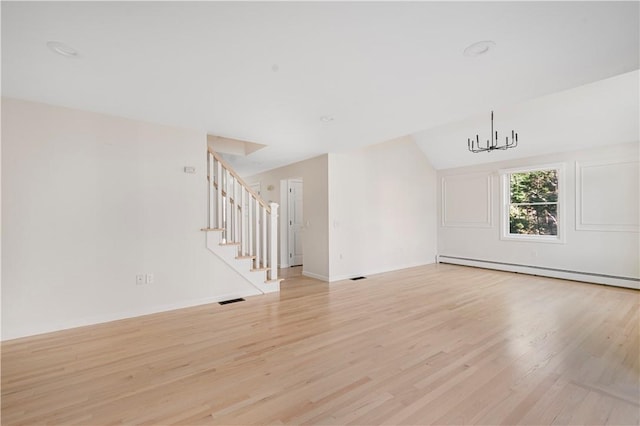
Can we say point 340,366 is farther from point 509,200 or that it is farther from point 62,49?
point 509,200

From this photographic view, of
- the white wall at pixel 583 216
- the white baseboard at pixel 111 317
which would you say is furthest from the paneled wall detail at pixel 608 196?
the white baseboard at pixel 111 317

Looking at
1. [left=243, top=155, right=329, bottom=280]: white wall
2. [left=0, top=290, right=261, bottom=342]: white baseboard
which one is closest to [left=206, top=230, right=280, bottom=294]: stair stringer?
[left=0, top=290, right=261, bottom=342]: white baseboard

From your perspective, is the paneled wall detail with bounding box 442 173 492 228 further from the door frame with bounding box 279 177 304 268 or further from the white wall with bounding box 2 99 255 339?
the white wall with bounding box 2 99 255 339

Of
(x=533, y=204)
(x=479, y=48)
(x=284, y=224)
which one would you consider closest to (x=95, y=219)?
(x=284, y=224)

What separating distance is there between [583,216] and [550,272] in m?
1.22

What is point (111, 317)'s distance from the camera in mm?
3342

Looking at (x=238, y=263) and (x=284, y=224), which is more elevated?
(x=284, y=224)

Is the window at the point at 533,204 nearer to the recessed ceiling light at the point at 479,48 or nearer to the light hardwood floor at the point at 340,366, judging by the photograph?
the light hardwood floor at the point at 340,366

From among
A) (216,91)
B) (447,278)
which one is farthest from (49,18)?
(447,278)

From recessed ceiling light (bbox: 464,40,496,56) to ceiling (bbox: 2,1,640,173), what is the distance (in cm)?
5

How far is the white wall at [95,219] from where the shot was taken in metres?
2.89

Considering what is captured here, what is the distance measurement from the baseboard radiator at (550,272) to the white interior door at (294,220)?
12.4 ft

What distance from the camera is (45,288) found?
2.99m

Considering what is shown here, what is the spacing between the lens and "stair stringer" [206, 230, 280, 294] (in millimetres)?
4059
